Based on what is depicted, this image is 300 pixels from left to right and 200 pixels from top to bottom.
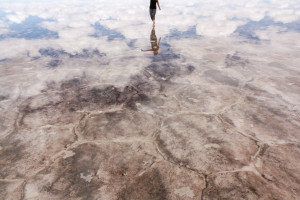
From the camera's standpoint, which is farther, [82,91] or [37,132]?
[82,91]

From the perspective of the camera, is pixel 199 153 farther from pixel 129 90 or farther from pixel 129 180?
pixel 129 90

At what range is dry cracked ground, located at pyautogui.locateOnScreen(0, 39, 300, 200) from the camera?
150 inches

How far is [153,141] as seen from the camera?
5234 millimetres

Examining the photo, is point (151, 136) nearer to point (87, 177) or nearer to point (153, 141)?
point (153, 141)

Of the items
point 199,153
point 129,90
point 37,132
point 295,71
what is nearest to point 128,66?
point 129,90

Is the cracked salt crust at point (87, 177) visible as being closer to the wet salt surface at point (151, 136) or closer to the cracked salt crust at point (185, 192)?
the wet salt surface at point (151, 136)

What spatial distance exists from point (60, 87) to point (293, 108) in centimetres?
1077

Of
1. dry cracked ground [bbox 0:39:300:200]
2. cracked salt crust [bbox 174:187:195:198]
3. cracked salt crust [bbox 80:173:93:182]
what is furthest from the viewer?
cracked salt crust [bbox 80:173:93:182]

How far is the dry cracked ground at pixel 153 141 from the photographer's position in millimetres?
3820

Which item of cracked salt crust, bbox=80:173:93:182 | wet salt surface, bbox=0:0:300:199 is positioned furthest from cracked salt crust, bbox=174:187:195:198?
cracked salt crust, bbox=80:173:93:182

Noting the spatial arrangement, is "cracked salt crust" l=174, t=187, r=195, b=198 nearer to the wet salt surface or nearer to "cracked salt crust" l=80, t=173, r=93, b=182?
the wet salt surface

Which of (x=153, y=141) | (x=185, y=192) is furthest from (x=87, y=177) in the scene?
(x=185, y=192)

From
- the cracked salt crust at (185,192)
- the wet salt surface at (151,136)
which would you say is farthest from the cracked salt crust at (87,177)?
the cracked salt crust at (185,192)

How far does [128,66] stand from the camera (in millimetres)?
12727
